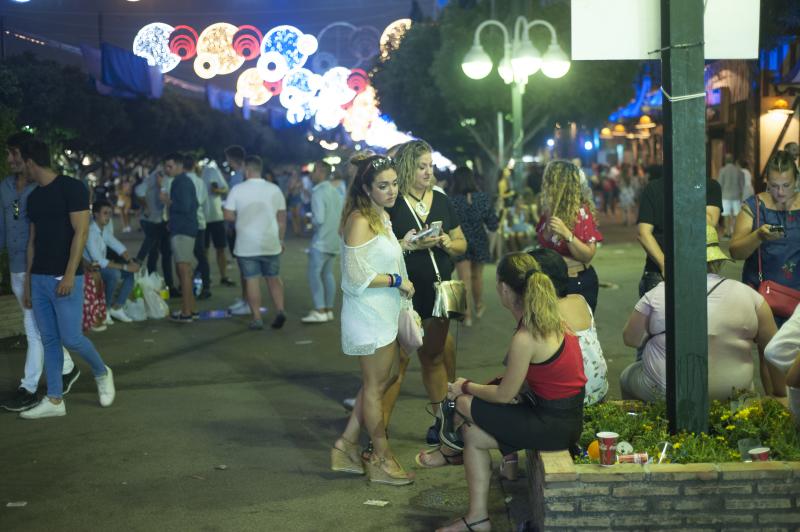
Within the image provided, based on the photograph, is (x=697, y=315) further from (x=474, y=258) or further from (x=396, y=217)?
(x=474, y=258)

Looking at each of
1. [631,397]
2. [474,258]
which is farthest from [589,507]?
[474,258]

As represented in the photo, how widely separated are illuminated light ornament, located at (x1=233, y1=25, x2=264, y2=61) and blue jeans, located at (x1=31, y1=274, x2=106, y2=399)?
16.1 m

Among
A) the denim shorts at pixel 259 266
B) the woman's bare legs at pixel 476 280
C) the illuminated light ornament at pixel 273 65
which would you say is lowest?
the woman's bare legs at pixel 476 280

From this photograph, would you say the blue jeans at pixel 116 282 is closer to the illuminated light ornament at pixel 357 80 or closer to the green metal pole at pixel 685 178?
the green metal pole at pixel 685 178

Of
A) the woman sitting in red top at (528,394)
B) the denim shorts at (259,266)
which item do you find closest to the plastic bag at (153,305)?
the denim shorts at (259,266)

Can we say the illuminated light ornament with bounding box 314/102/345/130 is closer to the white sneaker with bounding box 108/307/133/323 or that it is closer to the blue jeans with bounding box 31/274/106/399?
the white sneaker with bounding box 108/307/133/323

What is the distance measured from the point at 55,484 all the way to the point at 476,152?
108 feet

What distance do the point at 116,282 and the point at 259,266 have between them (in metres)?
1.80

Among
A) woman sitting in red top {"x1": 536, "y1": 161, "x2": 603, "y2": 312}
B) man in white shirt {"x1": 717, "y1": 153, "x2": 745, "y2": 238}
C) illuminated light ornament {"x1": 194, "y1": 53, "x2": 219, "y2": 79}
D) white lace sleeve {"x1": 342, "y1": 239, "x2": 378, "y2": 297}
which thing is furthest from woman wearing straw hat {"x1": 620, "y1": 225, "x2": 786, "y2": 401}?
illuminated light ornament {"x1": 194, "y1": 53, "x2": 219, "y2": 79}

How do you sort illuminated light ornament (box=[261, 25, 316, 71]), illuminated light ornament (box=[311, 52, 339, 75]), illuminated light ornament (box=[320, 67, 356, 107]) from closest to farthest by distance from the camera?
illuminated light ornament (box=[261, 25, 316, 71])
illuminated light ornament (box=[320, 67, 356, 107])
illuminated light ornament (box=[311, 52, 339, 75])

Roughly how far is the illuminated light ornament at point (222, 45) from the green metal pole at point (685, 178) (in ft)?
61.4

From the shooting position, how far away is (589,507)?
449 centimetres

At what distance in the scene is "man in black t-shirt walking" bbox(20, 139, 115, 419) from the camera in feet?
24.2

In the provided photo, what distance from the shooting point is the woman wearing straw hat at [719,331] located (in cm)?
551
